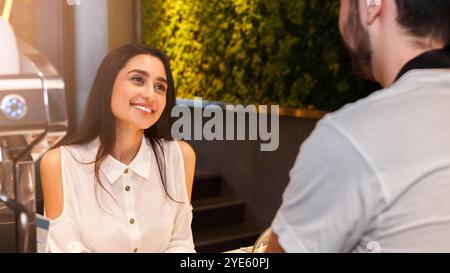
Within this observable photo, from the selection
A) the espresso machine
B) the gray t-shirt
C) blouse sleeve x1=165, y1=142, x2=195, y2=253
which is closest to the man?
the gray t-shirt

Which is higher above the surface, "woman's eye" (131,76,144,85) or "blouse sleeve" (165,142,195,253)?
"woman's eye" (131,76,144,85)

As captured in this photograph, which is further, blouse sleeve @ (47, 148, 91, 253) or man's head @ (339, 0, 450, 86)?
blouse sleeve @ (47, 148, 91, 253)

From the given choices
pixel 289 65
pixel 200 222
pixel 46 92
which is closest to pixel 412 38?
pixel 46 92

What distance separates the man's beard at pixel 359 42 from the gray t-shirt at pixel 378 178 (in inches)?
3.1

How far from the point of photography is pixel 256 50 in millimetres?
3736

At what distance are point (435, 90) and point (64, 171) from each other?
101 cm

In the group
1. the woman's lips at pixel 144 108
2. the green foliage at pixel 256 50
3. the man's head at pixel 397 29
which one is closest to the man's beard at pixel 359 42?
the man's head at pixel 397 29

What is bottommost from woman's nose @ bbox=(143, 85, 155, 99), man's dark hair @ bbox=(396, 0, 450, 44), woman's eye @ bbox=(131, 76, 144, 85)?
woman's nose @ bbox=(143, 85, 155, 99)

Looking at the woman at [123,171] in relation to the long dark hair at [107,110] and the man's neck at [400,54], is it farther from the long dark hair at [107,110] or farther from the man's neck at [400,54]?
the man's neck at [400,54]

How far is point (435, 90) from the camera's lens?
73 centimetres

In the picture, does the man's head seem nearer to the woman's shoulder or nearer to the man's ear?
the man's ear

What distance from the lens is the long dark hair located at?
154 centimetres

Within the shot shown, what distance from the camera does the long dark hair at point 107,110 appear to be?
1544mm

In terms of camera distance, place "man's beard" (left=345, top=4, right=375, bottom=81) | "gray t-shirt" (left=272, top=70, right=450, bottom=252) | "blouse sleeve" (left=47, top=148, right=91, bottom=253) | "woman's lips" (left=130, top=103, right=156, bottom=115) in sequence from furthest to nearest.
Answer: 1. "woman's lips" (left=130, top=103, right=156, bottom=115)
2. "blouse sleeve" (left=47, top=148, right=91, bottom=253)
3. "man's beard" (left=345, top=4, right=375, bottom=81)
4. "gray t-shirt" (left=272, top=70, right=450, bottom=252)
